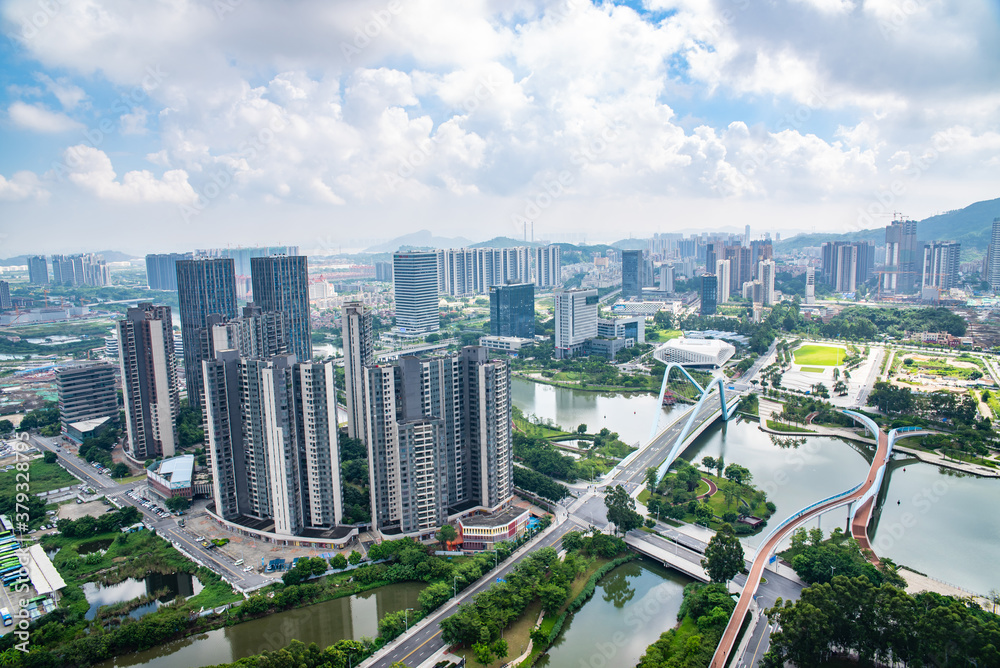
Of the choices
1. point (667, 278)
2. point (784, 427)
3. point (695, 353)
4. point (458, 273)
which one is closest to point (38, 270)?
point (458, 273)

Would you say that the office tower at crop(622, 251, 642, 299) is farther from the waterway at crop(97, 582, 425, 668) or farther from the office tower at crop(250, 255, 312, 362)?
the waterway at crop(97, 582, 425, 668)

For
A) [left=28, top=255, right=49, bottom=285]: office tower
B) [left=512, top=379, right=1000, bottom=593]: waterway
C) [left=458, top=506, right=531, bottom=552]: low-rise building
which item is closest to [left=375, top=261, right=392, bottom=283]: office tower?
[left=28, top=255, right=49, bottom=285]: office tower

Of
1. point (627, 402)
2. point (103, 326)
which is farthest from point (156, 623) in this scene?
point (103, 326)

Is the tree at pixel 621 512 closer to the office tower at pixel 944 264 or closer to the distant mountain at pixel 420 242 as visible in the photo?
the office tower at pixel 944 264

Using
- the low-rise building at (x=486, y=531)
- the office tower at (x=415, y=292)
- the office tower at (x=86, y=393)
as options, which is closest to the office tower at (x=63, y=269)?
the office tower at (x=415, y=292)

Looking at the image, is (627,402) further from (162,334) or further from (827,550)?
(162,334)

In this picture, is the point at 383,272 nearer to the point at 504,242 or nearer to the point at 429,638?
the point at 504,242
